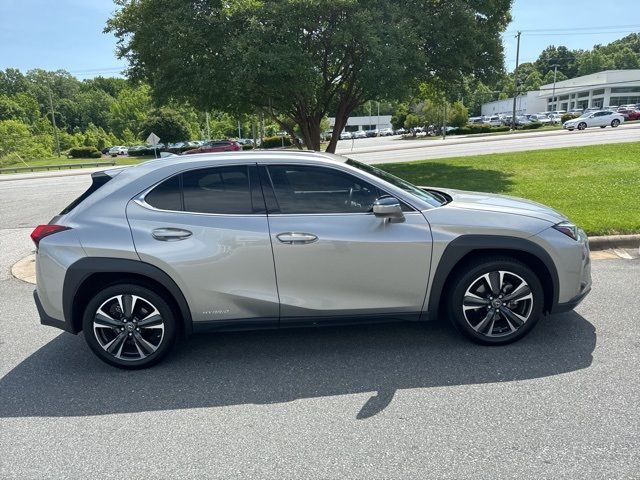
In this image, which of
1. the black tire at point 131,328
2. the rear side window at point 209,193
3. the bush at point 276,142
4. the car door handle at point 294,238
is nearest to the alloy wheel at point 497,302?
the car door handle at point 294,238

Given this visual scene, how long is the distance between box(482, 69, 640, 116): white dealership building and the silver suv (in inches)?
3692

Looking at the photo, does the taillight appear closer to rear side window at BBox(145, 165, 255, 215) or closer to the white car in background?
rear side window at BBox(145, 165, 255, 215)

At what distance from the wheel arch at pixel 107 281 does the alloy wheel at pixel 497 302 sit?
2.25 metres

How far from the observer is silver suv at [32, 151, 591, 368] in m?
3.51

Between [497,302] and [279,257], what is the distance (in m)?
1.78

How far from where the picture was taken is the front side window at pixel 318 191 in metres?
3.63

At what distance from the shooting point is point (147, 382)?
353cm

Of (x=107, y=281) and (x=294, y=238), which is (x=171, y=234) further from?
(x=294, y=238)

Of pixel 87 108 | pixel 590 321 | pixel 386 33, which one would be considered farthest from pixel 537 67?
pixel 590 321

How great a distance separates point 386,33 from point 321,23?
1942mm

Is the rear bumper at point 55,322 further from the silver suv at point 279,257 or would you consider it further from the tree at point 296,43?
the tree at point 296,43

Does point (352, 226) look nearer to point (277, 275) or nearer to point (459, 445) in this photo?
point (277, 275)

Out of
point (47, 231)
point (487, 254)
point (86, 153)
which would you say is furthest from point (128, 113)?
point (487, 254)

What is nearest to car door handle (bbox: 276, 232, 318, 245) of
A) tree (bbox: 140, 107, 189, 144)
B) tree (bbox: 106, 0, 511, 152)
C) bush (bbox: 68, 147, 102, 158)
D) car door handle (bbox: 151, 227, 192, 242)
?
car door handle (bbox: 151, 227, 192, 242)
